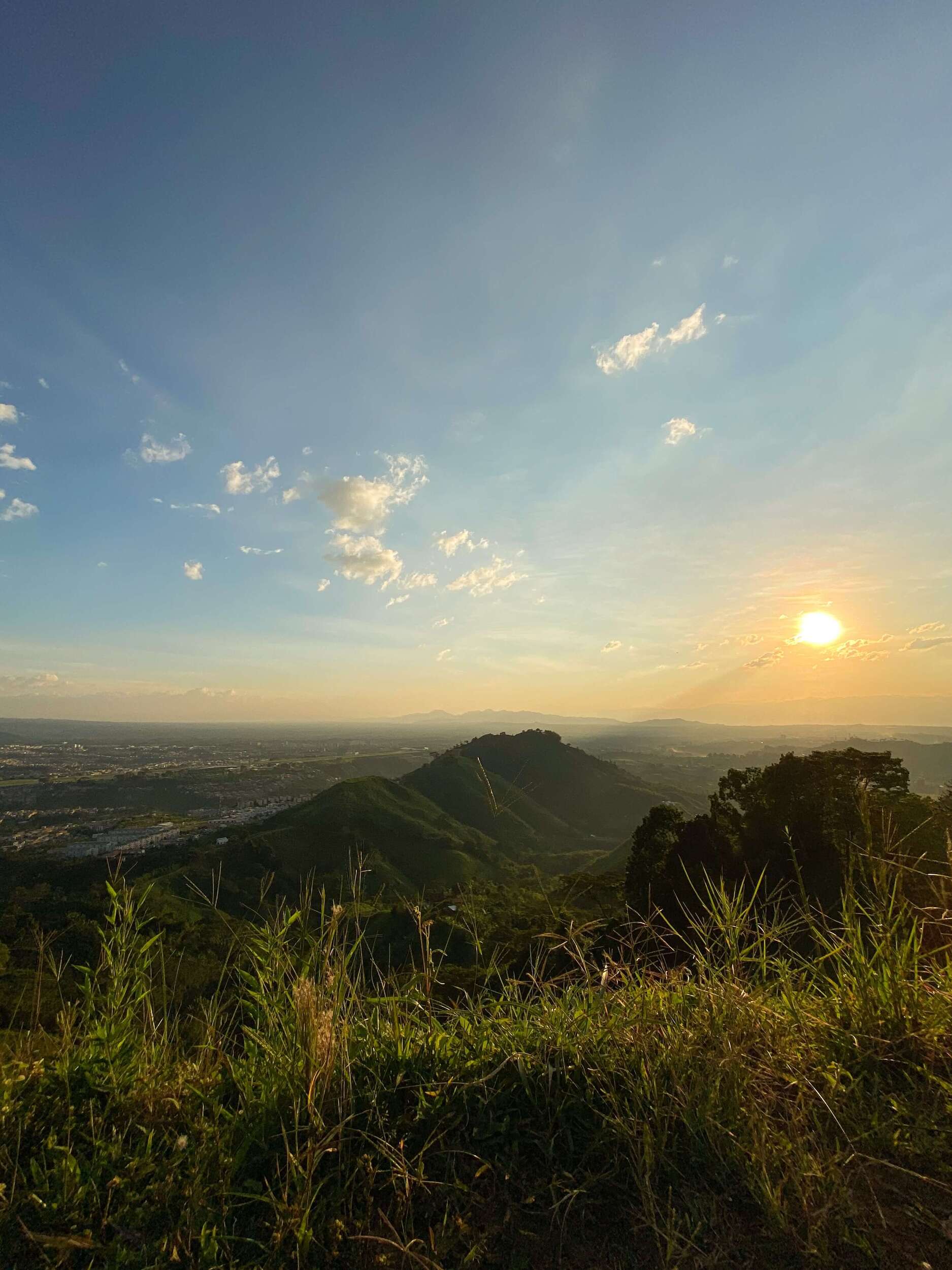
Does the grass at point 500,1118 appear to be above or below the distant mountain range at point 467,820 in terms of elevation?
above

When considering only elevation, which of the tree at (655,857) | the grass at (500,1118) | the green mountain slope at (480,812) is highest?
the grass at (500,1118)

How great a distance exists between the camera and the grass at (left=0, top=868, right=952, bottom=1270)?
1929 millimetres

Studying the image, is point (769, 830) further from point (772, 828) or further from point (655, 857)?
point (655, 857)

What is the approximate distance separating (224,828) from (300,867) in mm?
26913

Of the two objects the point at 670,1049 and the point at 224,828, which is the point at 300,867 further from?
the point at 670,1049

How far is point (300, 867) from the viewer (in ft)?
254

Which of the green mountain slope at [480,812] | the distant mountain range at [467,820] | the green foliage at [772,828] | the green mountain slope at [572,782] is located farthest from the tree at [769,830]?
the green mountain slope at [572,782]

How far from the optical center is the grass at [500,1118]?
1.93m

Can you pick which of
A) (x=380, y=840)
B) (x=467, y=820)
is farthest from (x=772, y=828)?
(x=467, y=820)

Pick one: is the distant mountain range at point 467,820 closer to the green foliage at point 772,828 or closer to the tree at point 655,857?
the tree at point 655,857

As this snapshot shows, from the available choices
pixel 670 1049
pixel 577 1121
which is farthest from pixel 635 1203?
pixel 670 1049

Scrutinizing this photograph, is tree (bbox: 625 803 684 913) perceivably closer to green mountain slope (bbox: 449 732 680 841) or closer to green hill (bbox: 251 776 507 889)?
green hill (bbox: 251 776 507 889)

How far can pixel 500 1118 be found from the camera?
2.50 metres

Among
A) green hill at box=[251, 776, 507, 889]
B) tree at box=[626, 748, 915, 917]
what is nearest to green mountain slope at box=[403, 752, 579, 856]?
green hill at box=[251, 776, 507, 889]
